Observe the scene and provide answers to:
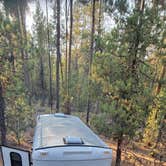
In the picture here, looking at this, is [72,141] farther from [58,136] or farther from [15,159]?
[15,159]

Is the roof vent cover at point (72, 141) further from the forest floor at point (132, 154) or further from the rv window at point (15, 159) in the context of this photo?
the forest floor at point (132, 154)

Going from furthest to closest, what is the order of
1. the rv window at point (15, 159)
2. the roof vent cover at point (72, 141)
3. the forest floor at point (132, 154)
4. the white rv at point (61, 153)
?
the forest floor at point (132, 154) → the rv window at point (15, 159) → the roof vent cover at point (72, 141) → the white rv at point (61, 153)

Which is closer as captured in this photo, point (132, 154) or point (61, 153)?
point (61, 153)

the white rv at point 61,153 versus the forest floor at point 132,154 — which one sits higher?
the white rv at point 61,153

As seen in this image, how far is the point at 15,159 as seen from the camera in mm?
4180

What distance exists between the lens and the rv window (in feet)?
13.5

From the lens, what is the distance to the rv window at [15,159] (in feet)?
13.5

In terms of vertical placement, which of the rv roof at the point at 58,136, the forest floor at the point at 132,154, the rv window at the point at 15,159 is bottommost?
the forest floor at the point at 132,154

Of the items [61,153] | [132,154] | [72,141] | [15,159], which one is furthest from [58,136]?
[132,154]

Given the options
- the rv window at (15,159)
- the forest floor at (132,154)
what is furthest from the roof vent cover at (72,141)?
the forest floor at (132,154)

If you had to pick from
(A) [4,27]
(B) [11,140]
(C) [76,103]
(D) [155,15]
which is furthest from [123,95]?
(C) [76,103]

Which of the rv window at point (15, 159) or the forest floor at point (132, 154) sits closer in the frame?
the rv window at point (15, 159)

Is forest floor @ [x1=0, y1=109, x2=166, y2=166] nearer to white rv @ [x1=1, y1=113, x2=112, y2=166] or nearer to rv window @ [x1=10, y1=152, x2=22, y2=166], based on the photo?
white rv @ [x1=1, y1=113, x2=112, y2=166]

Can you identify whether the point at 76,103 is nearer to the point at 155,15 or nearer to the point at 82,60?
the point at 82,60
